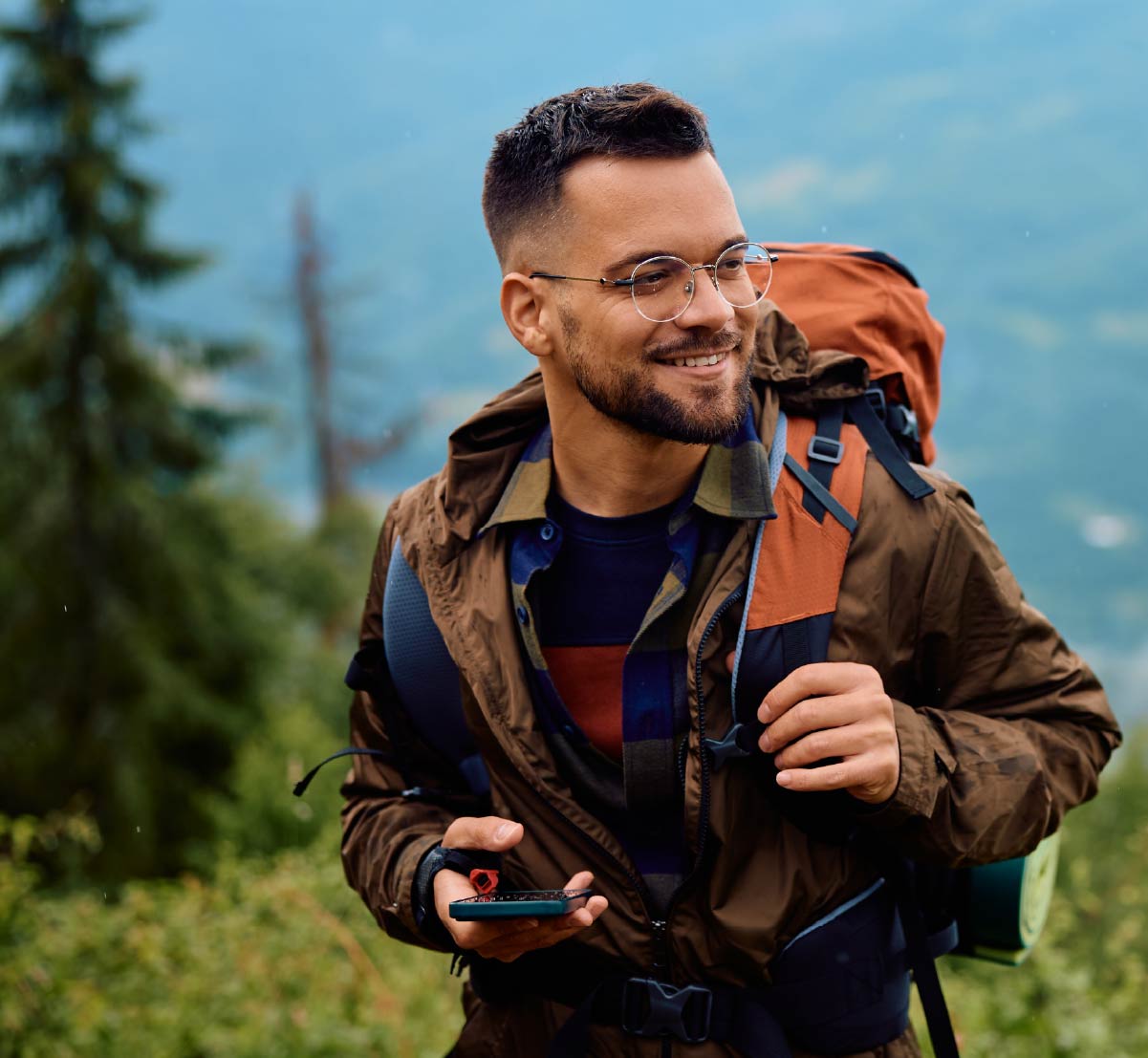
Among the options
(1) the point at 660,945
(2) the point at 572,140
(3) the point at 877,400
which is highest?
(2) the point at 572,140

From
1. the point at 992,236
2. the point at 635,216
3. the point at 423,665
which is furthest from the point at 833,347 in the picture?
the point at 992,236

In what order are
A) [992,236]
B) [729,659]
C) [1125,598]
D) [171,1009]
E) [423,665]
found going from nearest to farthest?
[729,659], [423,665], [171,1009], [1125,598], [992,236]

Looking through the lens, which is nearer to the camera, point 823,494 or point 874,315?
point 823,494

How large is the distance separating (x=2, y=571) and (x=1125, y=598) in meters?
124

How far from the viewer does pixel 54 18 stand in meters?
19.4

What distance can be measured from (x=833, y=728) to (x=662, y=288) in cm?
83

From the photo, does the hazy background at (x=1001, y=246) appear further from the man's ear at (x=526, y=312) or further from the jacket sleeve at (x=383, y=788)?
the man's ear at (x=526, y=312)

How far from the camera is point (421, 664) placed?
2.44 m

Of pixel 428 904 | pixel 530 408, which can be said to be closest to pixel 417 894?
pixel 428 904

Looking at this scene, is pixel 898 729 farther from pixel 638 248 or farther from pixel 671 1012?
pixel 638 248

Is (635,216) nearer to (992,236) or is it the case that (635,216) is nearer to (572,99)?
(572,99)

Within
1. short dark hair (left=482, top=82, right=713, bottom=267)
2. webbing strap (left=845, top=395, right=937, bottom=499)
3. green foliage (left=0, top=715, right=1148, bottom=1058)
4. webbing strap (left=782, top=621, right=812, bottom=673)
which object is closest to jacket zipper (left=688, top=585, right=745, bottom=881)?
webbing strap (left=782, top=621, right=812, bottom=673)

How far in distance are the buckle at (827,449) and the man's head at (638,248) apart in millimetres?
145

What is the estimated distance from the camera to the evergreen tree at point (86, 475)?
1964 cm
